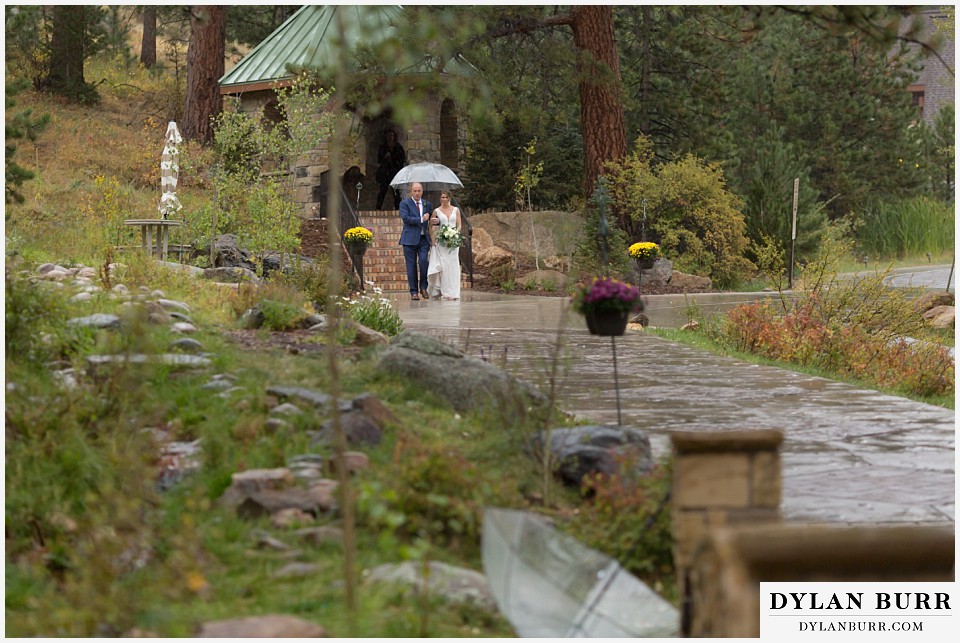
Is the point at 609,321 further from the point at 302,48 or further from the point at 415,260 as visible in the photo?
the point at 302,48

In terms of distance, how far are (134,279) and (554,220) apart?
44.8ft

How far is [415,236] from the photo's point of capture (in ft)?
63.3

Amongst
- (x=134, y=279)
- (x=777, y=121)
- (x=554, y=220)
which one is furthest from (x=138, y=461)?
(x=777, y=121)

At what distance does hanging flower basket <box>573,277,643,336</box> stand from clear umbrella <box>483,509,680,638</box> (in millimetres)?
2990

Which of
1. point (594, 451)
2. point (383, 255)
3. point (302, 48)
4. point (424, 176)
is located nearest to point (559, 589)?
point (594, 451)

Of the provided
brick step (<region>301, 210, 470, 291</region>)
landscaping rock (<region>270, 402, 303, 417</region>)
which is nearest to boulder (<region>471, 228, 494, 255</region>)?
brick step (<region>301, 210, 470, 291</region>)

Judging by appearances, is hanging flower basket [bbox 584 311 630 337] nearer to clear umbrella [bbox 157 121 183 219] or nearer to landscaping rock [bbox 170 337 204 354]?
landscaping rock [bbox 170 337 204 354]

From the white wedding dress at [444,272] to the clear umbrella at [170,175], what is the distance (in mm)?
4332

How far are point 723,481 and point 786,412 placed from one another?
14.3 feet

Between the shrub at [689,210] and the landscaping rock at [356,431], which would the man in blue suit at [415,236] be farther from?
Result: the landscaping rock at [356,431]

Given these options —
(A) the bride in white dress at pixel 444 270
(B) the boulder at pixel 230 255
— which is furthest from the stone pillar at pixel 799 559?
(A) the bride in white dress at pixel 444 270

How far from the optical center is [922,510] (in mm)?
5770

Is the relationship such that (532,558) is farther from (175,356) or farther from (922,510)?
(175,356)

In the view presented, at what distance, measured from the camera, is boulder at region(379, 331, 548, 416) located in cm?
736
